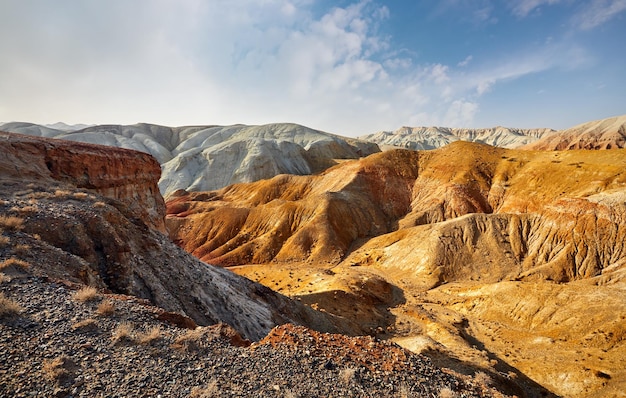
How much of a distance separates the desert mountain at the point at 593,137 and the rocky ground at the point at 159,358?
118 meters

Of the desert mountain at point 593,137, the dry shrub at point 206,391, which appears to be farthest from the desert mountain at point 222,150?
the dry shrub at point 206,391

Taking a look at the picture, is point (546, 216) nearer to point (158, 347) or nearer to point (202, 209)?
point (158, 347)

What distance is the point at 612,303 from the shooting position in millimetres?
25391

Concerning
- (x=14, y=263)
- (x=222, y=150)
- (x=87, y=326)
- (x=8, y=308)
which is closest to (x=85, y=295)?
(x=87, y=326)

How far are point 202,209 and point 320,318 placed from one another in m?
48.7

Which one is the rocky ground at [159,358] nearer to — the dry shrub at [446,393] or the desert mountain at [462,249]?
the dry shrub at [446,393]

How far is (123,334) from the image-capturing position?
746 centimetres

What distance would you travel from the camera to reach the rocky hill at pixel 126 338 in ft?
20.8

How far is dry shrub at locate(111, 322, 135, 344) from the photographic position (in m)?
7.34

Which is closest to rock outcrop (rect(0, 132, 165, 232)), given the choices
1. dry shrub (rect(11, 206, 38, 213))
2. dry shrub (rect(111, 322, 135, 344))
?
dry shrub (rect(11, 206, 38, 213))

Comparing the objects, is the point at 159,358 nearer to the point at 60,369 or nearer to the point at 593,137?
the point at 60,369

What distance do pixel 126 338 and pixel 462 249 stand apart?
40.5 m

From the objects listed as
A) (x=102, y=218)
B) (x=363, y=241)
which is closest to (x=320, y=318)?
(x=102, y=218)

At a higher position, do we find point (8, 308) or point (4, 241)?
point (4, 241)
